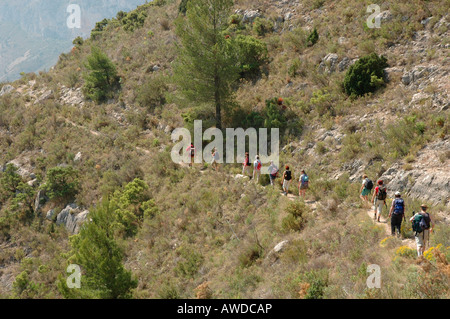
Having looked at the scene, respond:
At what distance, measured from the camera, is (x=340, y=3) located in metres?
24.8

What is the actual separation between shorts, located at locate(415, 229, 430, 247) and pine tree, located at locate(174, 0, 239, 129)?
51.6 ft

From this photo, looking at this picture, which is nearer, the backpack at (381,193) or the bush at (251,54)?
the backpack at (381,193)

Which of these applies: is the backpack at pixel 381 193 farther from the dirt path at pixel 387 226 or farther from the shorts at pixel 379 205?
the dirt path at pixel 387 226

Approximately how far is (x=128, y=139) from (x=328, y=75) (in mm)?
17235

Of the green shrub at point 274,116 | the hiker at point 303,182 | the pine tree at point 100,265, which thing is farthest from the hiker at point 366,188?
the pine tree at point 100,265

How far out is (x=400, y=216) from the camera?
29.9 feet

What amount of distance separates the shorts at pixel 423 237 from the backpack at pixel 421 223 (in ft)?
0.55

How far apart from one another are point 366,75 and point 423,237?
11.8m

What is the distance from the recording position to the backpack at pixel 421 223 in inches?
317

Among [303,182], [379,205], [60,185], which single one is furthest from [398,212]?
[60,185]

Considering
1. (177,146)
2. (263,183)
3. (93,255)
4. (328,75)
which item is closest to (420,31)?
(328,75)

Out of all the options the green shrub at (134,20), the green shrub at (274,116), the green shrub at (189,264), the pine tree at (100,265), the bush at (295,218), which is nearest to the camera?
the pine tree at (100,265)

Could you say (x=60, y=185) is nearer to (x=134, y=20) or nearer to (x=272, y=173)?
(x=272, y=173)
